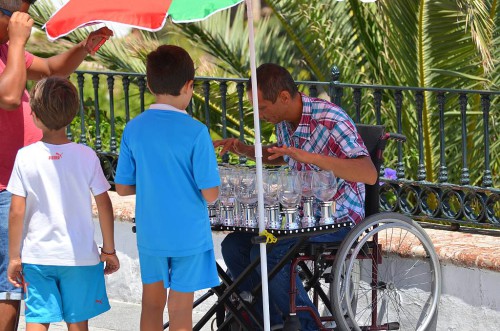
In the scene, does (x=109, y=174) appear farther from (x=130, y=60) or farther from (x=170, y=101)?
(x=170, y=101)

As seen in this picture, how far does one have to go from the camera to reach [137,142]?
15.0 ft

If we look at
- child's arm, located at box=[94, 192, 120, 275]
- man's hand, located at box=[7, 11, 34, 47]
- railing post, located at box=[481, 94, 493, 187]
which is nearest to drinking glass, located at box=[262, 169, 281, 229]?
child's arm, located at box=[94, 192, 120, 275]

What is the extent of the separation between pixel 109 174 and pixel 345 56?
229 centimetres

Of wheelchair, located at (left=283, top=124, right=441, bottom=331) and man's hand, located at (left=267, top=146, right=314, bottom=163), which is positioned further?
wheelchair, located at (left=283, top=124, right=441, bottom=331)

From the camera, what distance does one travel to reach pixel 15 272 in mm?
4480

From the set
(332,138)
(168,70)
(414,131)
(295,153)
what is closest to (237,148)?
(332,138)

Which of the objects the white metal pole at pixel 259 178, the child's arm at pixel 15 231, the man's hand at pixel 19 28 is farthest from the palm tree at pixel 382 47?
the child's arm at pixel 15 231

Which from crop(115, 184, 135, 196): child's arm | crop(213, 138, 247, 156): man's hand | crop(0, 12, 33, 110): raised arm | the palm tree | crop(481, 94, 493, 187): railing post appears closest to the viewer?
crop(0, 12, 33, 110): raised arm

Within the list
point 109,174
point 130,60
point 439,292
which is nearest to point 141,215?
point 439,292

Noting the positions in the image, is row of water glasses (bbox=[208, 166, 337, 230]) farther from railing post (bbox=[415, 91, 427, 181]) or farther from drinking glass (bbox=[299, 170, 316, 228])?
railing post (bbox=[415, 91, 427, 181])

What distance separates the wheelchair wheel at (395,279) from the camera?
17.0ft

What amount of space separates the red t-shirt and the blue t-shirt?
0.43m

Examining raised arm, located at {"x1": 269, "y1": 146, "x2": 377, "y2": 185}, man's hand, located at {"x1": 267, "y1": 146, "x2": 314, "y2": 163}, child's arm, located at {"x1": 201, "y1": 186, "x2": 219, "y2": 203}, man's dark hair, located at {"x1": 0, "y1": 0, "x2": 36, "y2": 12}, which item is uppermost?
man's dark hair, located at {"x1": 0, "y1": 0, "x2": 36, "y2": 12}

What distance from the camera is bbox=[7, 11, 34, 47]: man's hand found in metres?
4.47
